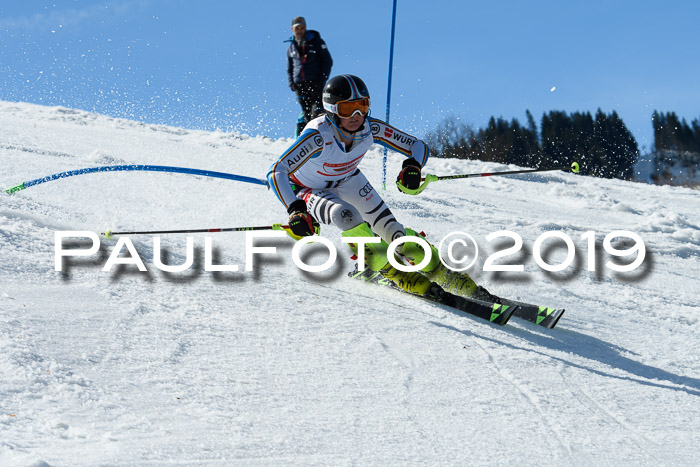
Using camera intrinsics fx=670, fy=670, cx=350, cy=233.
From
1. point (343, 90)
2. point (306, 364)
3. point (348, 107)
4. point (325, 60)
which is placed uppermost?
point (325, 60)

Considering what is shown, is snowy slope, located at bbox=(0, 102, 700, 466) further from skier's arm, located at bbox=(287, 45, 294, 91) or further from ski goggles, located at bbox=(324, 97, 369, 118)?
skier's arm, located at bbox=(287, 45, 294, 91)

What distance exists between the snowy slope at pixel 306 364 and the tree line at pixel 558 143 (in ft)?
147

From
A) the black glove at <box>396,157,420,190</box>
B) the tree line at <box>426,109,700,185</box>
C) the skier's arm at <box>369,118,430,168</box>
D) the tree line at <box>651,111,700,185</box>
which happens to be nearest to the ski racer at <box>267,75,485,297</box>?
the black glove at <box>396,157,420,190</box>

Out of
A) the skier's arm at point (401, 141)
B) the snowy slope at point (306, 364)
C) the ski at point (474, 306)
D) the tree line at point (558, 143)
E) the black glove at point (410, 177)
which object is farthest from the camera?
the tree line at point (558, 143)

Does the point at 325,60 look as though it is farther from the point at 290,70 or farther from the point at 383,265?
the point at 383,265

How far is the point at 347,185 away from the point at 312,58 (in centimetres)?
399

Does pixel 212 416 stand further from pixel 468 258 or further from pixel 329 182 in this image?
pixel 468 258

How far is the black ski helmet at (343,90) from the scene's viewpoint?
4.41m

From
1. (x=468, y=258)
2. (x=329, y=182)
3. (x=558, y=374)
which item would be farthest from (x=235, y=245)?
(x=558, y=374)

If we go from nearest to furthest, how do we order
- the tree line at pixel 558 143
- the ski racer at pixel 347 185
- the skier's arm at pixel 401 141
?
the ski racer at pixel 347 185 < the skier's arm at pixel 401 141 < the tree line at pixel 558 143

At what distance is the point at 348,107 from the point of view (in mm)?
4434

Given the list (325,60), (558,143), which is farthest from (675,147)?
(325,60)

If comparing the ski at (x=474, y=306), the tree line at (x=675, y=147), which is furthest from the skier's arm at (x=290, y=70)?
the tree line at (x=675, y=147)

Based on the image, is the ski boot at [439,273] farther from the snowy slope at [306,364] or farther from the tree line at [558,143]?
the tree line at [558,143]
